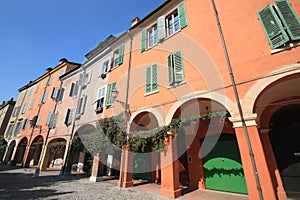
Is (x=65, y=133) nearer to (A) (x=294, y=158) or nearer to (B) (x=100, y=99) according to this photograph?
(B) (x=100, y=99)

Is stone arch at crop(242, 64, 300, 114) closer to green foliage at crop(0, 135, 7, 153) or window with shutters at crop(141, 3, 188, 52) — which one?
window with shutters at crop(141, 3, 188, 52)

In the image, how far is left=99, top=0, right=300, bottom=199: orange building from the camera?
4.96 meters

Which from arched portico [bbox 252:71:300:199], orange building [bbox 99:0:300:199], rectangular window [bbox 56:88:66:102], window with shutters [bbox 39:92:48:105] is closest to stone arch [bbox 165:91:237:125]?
orange building [bbox 99:0:300:199]

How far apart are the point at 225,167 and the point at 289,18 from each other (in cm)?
663

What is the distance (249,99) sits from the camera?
5.13 meters

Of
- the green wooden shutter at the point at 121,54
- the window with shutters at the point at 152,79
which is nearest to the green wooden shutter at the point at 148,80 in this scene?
the window with shutters at the point at 152,79

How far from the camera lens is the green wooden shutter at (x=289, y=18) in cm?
487

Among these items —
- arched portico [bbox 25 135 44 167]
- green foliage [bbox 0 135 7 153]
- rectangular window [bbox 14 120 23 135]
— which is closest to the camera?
arched portico [bbox 25 135 44 167]

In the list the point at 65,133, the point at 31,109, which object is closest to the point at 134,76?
the point at 65,133

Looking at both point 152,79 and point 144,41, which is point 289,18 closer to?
point 152,79

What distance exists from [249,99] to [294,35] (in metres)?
2.41

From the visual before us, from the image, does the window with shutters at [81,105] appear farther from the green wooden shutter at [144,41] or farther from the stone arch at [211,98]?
the stone arch at [211,98]

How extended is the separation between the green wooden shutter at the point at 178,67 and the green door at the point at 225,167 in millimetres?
3840

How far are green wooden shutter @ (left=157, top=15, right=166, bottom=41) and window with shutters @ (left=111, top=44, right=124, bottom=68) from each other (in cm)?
361
